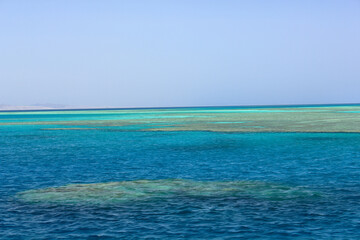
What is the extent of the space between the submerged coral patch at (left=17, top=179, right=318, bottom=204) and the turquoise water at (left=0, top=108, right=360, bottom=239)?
0.15 feet

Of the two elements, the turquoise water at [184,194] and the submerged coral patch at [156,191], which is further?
the submerged coral patch at [156,191]

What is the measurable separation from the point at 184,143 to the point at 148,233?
29956mm

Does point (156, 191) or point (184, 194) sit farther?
point (156, 191)

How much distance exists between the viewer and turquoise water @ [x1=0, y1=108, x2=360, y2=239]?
15.4m

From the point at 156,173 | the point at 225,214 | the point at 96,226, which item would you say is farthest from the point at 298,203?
the point at 156,173

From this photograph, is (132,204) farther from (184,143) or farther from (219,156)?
(184,143)

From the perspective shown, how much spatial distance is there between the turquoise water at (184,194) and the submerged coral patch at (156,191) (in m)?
0.04

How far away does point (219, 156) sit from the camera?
3409cm

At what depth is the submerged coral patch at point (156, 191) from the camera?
20.0m

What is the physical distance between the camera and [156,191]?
21.3 meters

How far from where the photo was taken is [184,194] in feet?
67.6

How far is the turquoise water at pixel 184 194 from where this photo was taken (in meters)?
15.4

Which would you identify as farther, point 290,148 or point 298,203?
point 290,148

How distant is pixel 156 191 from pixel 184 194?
1.45 m
